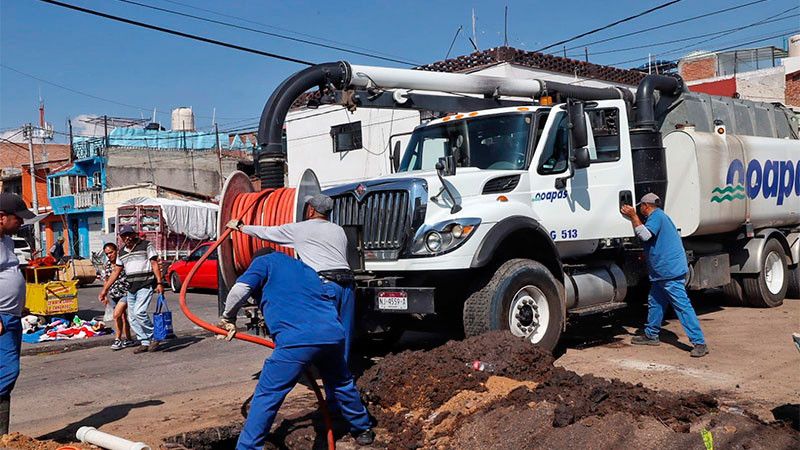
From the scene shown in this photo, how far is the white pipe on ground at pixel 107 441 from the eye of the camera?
4.82 m

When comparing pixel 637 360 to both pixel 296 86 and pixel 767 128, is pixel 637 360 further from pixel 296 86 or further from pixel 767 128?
pixel 767 128

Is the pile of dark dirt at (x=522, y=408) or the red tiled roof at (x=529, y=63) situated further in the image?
the red tiled roof at (x=529, y=63)

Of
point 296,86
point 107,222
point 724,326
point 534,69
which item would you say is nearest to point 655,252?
point 724,326

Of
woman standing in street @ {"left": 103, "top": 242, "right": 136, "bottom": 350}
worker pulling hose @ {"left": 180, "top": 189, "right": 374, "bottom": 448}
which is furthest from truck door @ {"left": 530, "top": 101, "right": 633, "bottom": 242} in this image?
woman standing in street @ {"left": 103, "top": 242, "right": 136, "bottom": 350}

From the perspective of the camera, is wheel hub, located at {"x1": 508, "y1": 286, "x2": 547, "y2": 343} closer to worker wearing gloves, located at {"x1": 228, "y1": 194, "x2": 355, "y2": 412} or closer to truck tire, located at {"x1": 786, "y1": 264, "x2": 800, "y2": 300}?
worker wearing gloves, located at {"x1": 228, "y1": 194, "x2": 355, "y2": 412}

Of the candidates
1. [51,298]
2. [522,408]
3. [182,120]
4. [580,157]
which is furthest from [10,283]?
[182,120]

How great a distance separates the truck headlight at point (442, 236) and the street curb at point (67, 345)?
602cm

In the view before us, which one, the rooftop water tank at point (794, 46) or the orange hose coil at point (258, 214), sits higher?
the rooftop water tank at point (794, 46)

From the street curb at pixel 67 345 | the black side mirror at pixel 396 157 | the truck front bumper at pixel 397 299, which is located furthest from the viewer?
the street curb at pixel 67 345

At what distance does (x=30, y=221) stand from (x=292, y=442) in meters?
2.96

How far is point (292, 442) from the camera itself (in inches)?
209

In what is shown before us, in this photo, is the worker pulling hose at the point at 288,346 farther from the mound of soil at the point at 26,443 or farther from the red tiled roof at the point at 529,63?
the red tiled roof at the point at 529,63

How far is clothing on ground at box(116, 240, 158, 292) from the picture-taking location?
33.2 ft

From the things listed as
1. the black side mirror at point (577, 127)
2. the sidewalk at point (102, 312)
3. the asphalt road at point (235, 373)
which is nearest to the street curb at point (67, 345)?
the sidewalk at point (102, 312)
